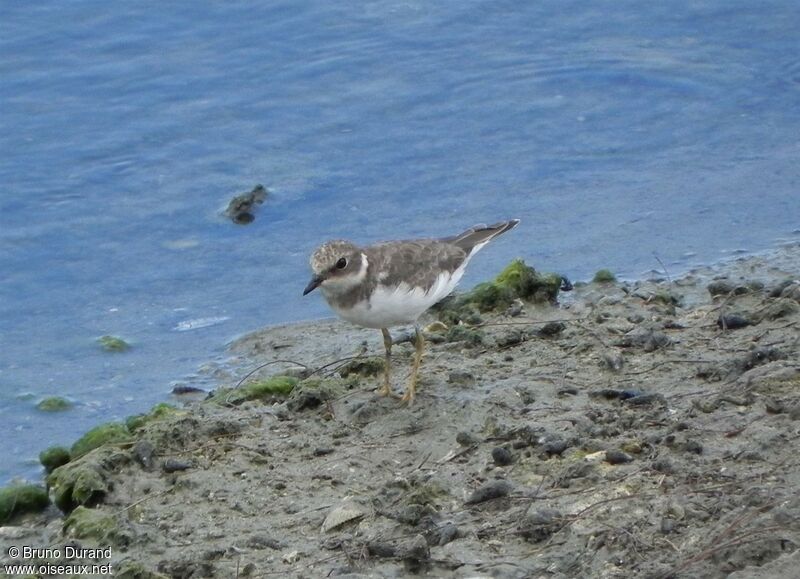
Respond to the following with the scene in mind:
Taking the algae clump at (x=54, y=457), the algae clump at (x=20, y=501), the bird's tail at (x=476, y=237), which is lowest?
the algae clump at (x=54, y=457)

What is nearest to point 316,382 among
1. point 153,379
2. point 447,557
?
point 153,379

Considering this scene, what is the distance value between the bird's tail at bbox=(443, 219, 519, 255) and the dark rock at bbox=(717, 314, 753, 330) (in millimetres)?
1578

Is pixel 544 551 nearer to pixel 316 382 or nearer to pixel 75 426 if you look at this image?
pixel 316 382

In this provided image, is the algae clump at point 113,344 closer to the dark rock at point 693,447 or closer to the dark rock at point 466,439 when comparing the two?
the dark rock at point 466,439

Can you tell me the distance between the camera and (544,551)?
5203mm

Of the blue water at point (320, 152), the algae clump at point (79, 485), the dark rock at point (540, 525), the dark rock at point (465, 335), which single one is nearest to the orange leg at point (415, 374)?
the dark rock at point (465, 335)

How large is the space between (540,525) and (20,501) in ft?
10.3

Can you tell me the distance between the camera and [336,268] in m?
7.20

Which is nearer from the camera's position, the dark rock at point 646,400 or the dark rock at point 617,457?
the dark rock at point 617,457

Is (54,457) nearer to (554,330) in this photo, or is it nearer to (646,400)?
(554,330)

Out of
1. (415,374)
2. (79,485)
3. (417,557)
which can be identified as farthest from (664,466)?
(79,485)

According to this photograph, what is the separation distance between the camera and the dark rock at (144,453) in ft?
22.6

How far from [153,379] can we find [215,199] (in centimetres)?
257

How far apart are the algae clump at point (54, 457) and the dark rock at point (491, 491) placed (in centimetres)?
299
